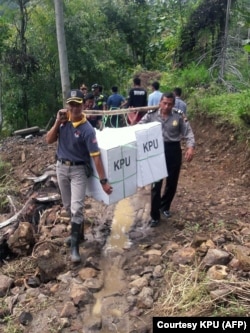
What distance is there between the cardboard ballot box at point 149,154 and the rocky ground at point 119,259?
0.74 meters

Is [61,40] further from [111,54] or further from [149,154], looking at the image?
[111,54]

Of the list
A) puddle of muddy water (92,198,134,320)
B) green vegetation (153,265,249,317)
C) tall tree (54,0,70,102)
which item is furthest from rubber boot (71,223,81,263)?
tall tree (54,0,70,102)

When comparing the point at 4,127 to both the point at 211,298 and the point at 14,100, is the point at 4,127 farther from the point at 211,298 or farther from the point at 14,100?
the point at 211,298

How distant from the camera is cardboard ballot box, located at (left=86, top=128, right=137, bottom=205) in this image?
3920 millimetres

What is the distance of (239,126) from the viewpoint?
759cm

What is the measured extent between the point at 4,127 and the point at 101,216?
10975 millimetres

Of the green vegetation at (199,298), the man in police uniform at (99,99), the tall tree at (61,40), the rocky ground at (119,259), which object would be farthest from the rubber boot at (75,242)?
the tall tree at (61,40)

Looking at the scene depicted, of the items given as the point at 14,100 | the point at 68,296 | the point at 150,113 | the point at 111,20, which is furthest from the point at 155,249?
the point at 111,20

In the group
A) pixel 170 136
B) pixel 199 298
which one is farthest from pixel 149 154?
pixel 199 298

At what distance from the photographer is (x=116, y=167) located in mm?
3984

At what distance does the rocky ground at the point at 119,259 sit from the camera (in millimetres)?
3377

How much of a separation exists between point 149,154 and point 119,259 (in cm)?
117

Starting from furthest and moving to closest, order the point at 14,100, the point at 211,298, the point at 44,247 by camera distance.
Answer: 1. the point at 14,100
2. the point at 44,247
3. the point at 211,298

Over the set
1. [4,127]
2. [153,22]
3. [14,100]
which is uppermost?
[153,22]
